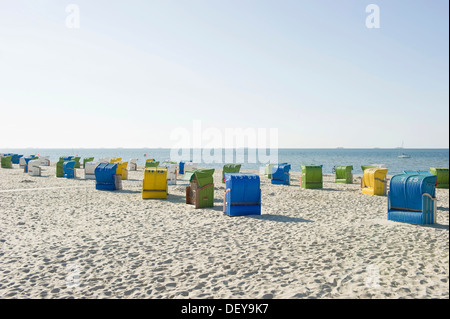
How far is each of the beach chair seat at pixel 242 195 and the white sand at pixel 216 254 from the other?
451 mm

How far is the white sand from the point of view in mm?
4699

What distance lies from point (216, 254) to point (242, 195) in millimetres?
4077

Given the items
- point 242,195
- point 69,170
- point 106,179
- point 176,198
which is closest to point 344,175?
point 176,198

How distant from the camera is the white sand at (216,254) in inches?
185

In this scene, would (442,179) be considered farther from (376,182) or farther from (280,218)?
(280,218)

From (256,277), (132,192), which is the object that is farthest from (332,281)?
(132,192)

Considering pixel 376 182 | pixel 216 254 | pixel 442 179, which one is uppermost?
pixel 376 182

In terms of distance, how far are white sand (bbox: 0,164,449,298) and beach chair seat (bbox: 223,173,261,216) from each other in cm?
45

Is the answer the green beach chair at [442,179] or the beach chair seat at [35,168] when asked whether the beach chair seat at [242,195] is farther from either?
the beach chair seat at [35,168]

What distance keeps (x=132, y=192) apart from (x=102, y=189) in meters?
1.84

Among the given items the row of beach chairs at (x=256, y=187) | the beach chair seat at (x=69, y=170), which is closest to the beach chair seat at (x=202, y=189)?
the row of beach chairs at (x=256, y=187)

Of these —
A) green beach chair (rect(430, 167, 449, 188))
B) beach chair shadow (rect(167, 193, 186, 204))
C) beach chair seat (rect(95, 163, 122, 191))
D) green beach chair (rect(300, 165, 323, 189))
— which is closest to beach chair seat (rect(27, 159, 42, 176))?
beach chair seat (rect(95, 163, 122, 191))

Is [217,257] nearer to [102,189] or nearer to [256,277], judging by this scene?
[256,277]

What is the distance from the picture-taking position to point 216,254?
A: 630cm
